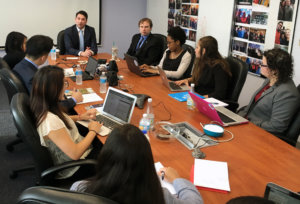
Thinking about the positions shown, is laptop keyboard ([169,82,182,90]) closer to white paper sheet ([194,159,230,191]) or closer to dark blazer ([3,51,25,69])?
white paper sheet ([194,159,230,191])

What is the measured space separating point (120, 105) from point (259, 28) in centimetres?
237

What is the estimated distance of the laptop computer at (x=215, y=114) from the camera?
2.10m

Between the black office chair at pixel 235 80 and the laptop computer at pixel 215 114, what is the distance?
1.96ft

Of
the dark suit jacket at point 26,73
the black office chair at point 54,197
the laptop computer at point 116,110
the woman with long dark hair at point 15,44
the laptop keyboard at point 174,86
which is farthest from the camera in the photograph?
the woman with long dark hair at point 15,44

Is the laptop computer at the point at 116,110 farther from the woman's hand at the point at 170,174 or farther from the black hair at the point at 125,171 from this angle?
the black hair at the point at 125,171

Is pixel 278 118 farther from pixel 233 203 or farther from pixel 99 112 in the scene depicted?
pixel 233 203

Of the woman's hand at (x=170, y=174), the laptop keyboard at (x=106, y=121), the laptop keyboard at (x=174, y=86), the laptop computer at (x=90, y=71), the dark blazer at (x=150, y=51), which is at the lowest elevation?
the woman's hand at (x=170, y=174)

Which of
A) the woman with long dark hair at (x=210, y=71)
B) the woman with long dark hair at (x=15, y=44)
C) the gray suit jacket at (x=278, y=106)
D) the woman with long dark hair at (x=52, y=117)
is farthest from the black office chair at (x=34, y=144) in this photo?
the woman with long dark hair at (x=15, y=44)

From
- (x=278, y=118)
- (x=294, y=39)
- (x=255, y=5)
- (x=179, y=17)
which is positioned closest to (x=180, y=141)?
(x=278, y=118)

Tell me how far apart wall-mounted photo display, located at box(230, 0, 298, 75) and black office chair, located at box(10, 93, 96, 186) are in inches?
107

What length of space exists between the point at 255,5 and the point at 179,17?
5.80 ft

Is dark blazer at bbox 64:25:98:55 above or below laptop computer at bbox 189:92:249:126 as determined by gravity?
above

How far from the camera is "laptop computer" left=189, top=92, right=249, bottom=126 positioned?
2.10 m

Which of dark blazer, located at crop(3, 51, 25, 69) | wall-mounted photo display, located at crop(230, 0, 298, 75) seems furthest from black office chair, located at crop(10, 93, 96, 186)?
wall-mounted photo display, located at crop(230, 0, 298, 75)
